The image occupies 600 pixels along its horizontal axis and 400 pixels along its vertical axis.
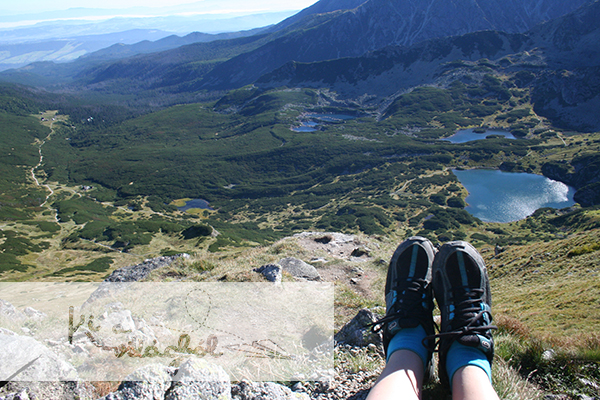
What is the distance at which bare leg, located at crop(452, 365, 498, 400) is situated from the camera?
3189mm

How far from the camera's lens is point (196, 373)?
12.0ft

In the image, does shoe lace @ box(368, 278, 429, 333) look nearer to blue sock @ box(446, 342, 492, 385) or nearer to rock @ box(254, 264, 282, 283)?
blue sock @ box(446, 342, 492, 385)

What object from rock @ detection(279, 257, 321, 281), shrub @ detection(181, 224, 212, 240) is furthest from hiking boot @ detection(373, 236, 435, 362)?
shrub @ detection(181, 224, 212, 240)

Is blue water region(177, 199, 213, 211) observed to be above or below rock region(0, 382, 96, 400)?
below

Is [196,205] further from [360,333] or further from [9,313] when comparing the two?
[360,333]

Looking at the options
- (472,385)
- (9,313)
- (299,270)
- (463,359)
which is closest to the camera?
(472,385)

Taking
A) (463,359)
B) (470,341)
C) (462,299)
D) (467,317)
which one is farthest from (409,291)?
(463,359)

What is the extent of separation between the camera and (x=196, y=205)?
527 feet

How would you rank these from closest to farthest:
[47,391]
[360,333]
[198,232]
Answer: [47,391] → [360,333] → [198,232]

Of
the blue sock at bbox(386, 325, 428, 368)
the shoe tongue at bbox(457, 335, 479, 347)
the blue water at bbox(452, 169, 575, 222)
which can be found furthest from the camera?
the blue water at bbox(452, 169, 575, 222)

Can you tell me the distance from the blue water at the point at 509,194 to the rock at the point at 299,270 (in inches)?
4794

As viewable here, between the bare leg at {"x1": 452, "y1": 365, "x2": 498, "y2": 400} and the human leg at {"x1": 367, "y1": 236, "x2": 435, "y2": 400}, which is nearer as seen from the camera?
the bare leg at {"x1": 452, "y1": 365, "x2": 498, "y2": 400}

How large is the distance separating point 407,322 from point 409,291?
83 centimetres
